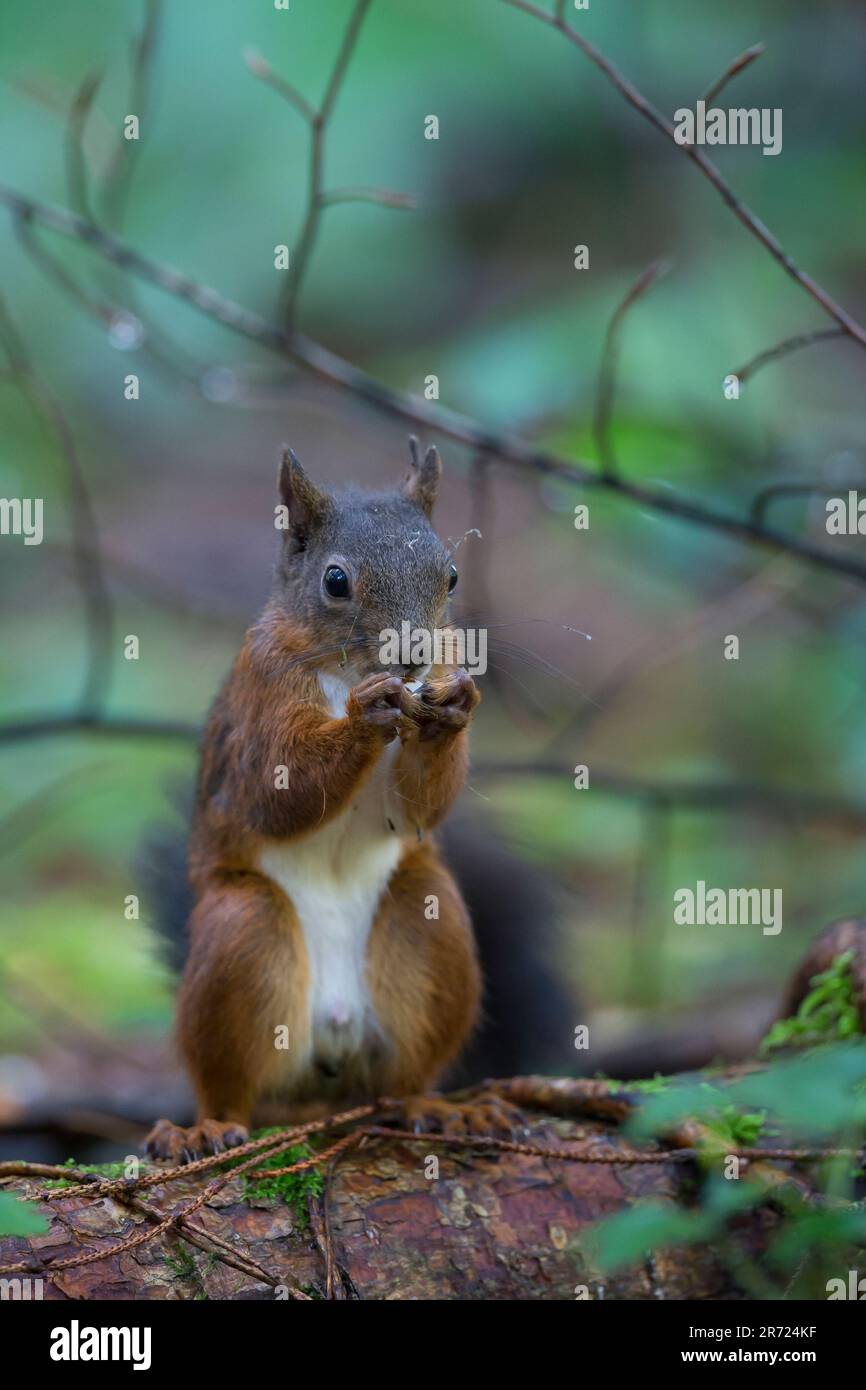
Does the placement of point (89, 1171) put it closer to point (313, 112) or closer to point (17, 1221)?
point (17, 1221)

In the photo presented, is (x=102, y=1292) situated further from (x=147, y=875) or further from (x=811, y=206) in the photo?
(x=811, y=206)

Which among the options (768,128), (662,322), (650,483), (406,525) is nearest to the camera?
(406,525)

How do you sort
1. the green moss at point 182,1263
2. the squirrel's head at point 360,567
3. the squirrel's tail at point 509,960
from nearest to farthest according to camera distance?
the green moss at point 182,1263, the squirrel's head at point 360,567, the squirrel's tail at point 509,960

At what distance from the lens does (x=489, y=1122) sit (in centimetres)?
262

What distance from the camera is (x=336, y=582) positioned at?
2.48 metres

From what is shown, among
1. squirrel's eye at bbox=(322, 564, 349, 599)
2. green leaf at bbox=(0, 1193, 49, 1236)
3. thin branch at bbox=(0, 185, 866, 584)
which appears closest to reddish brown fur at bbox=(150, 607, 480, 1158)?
squirrel's eye at bbox=(322, 564, 349, 599)

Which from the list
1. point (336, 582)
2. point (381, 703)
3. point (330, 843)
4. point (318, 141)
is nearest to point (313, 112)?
point (318, 141)

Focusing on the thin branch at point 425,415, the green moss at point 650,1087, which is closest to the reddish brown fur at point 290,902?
the green moss at point 650,1087

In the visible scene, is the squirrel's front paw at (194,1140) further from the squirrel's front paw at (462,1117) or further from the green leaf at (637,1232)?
the green leaf at (637,1232)

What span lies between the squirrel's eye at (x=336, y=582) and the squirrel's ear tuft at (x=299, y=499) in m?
0.17

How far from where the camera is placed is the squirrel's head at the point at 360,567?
2.43 meters

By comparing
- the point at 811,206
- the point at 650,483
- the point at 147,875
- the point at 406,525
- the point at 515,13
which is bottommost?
the point at 147,875

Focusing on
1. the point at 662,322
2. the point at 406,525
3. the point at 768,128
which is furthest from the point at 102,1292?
the point at 768,128

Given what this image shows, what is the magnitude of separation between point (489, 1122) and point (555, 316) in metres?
2.53
